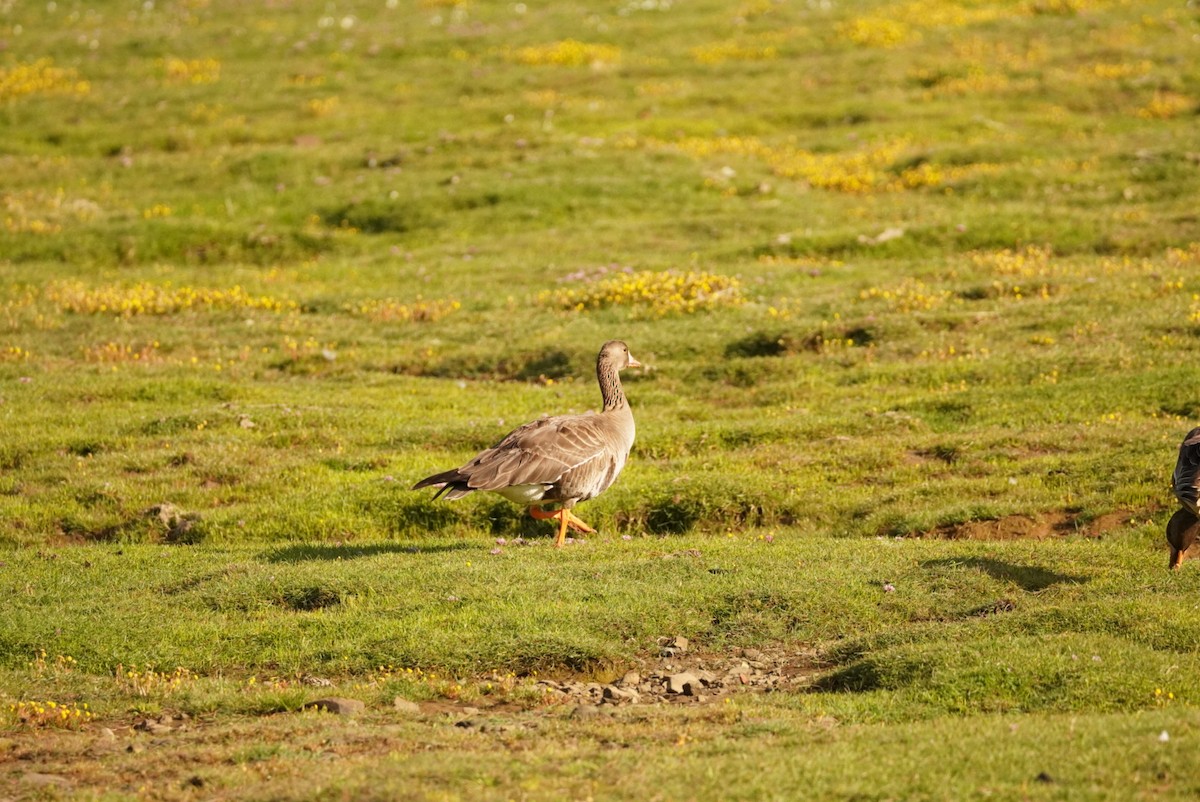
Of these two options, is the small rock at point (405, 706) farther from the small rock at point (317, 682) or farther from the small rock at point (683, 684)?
the small rock at point (683, 684)

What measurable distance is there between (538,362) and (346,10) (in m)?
42.8

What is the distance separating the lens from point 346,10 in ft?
207

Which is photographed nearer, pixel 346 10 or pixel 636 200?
pixel 636 200

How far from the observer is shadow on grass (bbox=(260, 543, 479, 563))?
16.2 m

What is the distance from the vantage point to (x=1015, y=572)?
14.7 m

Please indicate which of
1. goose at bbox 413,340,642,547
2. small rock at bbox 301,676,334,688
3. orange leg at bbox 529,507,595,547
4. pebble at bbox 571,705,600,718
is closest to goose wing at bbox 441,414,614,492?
goose at bbox 413,340,642,547

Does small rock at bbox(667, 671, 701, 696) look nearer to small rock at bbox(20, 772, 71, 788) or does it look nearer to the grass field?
the grass field

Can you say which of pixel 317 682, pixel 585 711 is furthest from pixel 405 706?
pixel 585 711

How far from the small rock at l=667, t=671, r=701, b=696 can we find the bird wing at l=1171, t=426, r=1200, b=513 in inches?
214

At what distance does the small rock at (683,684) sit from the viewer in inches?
489

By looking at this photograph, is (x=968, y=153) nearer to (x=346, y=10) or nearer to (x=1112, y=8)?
(x=1112, y=8)

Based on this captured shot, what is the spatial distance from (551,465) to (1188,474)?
6.78 metres

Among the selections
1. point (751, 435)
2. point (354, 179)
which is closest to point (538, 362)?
point (751, 435)

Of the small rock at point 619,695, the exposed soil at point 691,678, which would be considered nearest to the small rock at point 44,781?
the exposed soil at point 691,678
